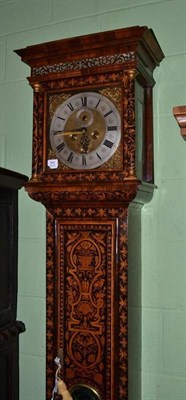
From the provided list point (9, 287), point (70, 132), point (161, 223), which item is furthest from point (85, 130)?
point (9, 287)

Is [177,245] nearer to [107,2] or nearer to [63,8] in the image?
[107,2]

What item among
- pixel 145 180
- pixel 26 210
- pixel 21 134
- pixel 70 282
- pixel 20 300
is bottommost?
pixel 20 300

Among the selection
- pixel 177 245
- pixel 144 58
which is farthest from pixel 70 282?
pixel 144 58

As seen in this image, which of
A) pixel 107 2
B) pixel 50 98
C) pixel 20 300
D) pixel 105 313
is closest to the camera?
pixel 105 313

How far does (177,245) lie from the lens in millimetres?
1524

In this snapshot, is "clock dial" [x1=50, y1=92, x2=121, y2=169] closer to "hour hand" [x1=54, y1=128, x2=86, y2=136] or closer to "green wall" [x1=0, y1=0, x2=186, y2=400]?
"hour hand" [x1=54, y1=128, x2=86, y2=136]

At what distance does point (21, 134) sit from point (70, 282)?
0.77 metres

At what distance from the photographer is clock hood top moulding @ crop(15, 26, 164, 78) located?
4.34ft

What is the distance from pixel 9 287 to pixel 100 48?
41.1 inches

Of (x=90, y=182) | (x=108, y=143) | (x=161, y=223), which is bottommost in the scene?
(x=161, y=223)

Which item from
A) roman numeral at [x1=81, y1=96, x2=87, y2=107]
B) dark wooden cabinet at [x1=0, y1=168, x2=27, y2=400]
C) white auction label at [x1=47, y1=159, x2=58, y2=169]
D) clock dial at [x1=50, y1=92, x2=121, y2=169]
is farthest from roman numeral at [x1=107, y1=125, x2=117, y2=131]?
dark wooden cabinet at [x1=0, y1=168, x2=27, y2=400]

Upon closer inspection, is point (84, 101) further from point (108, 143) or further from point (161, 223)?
point (161, 223)

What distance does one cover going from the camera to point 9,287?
1.69 meters

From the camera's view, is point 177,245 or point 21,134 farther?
point 21,134
